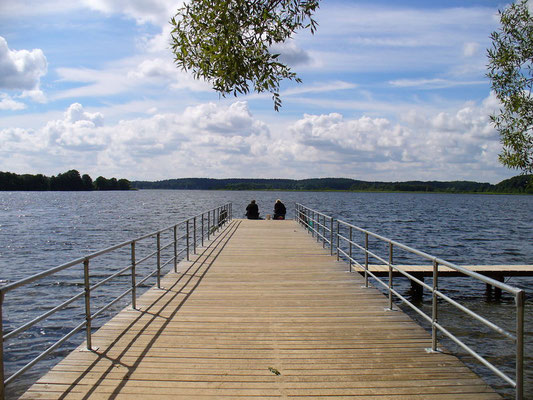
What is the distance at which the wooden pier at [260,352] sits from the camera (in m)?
3.94

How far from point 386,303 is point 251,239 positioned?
9171mm

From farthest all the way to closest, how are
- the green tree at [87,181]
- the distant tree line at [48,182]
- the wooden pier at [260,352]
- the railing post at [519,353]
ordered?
the green tree at [87,181], the distant tree line at [48,182], the wooden pier at [260,352], the railing post at [519,353]

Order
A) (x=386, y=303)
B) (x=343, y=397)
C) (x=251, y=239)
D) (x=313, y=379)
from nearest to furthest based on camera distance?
(x=343, y=397), (x=313, y=379), (x=386, y=303), (x=251, y=239)

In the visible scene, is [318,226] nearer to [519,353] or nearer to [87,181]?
[519,353]

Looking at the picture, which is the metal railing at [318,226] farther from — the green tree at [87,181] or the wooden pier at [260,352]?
the green tree at [87,181]

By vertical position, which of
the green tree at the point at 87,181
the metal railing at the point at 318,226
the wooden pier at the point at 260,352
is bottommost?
the wooden pier at the point at 260,352

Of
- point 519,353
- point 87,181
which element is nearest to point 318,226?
point 519,353

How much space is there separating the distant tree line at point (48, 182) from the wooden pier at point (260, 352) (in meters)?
153

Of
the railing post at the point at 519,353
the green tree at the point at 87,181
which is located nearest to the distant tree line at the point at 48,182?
the green tree at the point at 87,181

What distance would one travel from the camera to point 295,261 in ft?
36.2

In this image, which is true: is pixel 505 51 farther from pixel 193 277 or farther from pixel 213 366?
pixel 213 366

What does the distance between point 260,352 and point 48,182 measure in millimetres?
164185

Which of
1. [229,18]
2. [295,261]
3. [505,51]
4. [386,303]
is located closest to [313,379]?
[386,303]

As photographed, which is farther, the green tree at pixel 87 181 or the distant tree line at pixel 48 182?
the green tree at pixel 87 181
